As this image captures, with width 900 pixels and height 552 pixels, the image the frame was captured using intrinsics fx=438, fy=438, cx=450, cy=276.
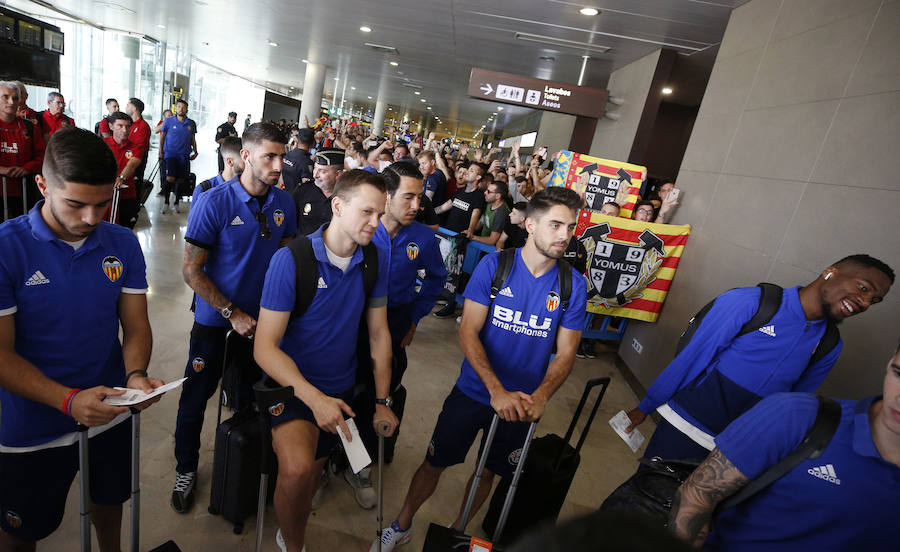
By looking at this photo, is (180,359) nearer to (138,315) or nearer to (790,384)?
(138,315)

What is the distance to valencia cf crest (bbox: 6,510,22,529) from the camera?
163cm

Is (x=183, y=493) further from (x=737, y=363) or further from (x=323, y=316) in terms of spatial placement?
(x=737, y=363)

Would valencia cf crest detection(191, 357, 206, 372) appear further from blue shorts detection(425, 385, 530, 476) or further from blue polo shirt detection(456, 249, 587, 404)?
blue polo shirt detection(456, 249, 587, 404)

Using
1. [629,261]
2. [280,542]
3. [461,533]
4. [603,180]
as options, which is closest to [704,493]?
[461,533]

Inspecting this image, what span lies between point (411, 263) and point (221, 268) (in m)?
1.23

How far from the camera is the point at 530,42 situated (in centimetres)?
802

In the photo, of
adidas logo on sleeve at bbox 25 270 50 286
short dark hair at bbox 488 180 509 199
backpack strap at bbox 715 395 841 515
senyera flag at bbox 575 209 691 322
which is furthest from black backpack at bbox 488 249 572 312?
short dark hair at bbox 488 180 509 199

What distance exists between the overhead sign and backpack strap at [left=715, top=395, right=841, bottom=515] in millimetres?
7026

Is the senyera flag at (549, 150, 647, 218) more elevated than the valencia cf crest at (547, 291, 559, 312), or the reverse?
the senyera flag at (549, 150, 647, 218)

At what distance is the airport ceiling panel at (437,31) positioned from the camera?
19.8 ft

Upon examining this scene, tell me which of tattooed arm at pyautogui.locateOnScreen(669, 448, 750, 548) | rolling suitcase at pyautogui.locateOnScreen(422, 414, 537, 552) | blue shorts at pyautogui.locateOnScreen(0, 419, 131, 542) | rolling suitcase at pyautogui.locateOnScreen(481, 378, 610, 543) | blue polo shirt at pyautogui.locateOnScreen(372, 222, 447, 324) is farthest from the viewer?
blue polo shirt at pyautogui.locateOnScreen(372, 222, 447, 324)

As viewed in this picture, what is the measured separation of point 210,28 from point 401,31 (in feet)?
23.5

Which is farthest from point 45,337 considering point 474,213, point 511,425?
point 474,213

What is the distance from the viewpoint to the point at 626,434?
7.02ft
